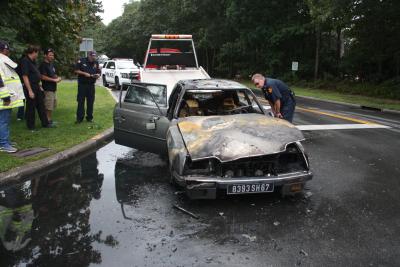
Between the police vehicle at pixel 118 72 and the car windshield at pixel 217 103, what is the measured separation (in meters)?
→ 16.2

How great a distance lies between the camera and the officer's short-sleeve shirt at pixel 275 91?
777 centimetres

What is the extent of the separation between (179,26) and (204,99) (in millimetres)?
42191

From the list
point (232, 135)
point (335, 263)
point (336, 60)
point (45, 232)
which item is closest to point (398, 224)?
point (335, 263)

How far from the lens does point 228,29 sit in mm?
40906

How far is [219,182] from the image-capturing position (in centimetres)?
493

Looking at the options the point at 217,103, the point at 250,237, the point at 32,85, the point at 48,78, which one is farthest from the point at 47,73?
the point at 250,237

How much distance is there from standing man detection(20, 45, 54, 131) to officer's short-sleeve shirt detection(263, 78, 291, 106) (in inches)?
184

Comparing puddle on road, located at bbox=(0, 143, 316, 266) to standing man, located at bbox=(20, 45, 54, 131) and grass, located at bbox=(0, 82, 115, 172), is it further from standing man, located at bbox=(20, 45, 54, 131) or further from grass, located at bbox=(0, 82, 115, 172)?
standing man, located at bbox=(20, 45, 54, 131)

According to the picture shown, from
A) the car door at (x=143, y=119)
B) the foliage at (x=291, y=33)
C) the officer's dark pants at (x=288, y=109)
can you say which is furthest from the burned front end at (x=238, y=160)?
the foliage at (x=291, y=33)

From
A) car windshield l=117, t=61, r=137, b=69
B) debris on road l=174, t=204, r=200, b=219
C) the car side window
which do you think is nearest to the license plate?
debris on road l=174, t=204, r=200, b=219

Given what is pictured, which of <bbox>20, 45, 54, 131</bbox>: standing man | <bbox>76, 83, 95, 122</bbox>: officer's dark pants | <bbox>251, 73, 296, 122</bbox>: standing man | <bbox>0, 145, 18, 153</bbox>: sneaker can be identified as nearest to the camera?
<bbox>0, 145, 18, 153</bbox>: sneaker

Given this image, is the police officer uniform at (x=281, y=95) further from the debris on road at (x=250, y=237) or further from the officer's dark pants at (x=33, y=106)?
the officer's dark pants at (x=33, y=106)

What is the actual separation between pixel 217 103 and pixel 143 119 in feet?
4.50

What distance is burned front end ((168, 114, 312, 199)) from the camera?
16.3 feet
